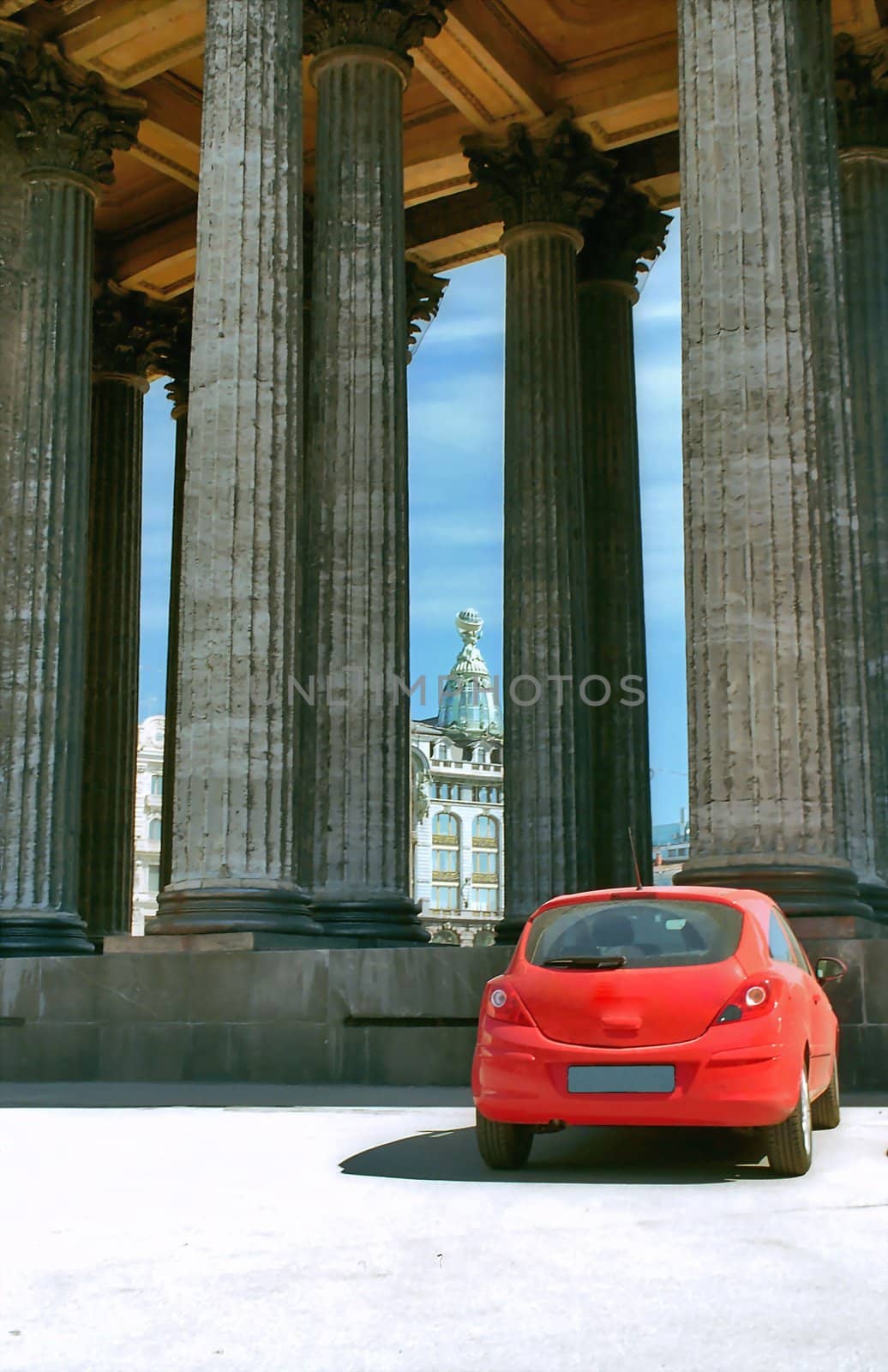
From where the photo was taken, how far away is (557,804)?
30.3 metres

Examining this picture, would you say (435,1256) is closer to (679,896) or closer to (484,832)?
(679,896)

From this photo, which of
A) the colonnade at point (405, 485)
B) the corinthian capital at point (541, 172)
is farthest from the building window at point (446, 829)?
the corinthian capital at point (541, 172)

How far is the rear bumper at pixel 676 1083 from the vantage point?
409 inches

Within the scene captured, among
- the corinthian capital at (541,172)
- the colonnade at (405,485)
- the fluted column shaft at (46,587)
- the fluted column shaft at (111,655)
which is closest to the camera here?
the colonnade at (405,485)

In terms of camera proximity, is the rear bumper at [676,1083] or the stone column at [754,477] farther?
Answer: the stone column at [754,477]

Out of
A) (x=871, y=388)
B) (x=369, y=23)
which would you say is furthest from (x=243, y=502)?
(x=871, y=388)

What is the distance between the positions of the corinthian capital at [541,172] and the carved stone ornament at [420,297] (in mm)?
5437

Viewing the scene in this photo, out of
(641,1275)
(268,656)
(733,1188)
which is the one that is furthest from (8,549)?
(641,1275)

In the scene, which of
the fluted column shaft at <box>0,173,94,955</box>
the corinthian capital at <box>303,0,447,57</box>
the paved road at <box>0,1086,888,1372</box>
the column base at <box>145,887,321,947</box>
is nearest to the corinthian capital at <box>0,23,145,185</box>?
the fluted column shaft at <box>0,173,94,955</box>

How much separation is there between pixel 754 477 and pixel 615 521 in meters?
15.2

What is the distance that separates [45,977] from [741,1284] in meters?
16.8

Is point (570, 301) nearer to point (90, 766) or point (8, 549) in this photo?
point (8, 549)

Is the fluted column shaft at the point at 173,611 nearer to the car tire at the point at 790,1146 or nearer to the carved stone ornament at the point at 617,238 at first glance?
the carved stone ornament at the point at 617,238

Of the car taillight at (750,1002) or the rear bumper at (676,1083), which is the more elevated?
the car taillight at (750,1002)
